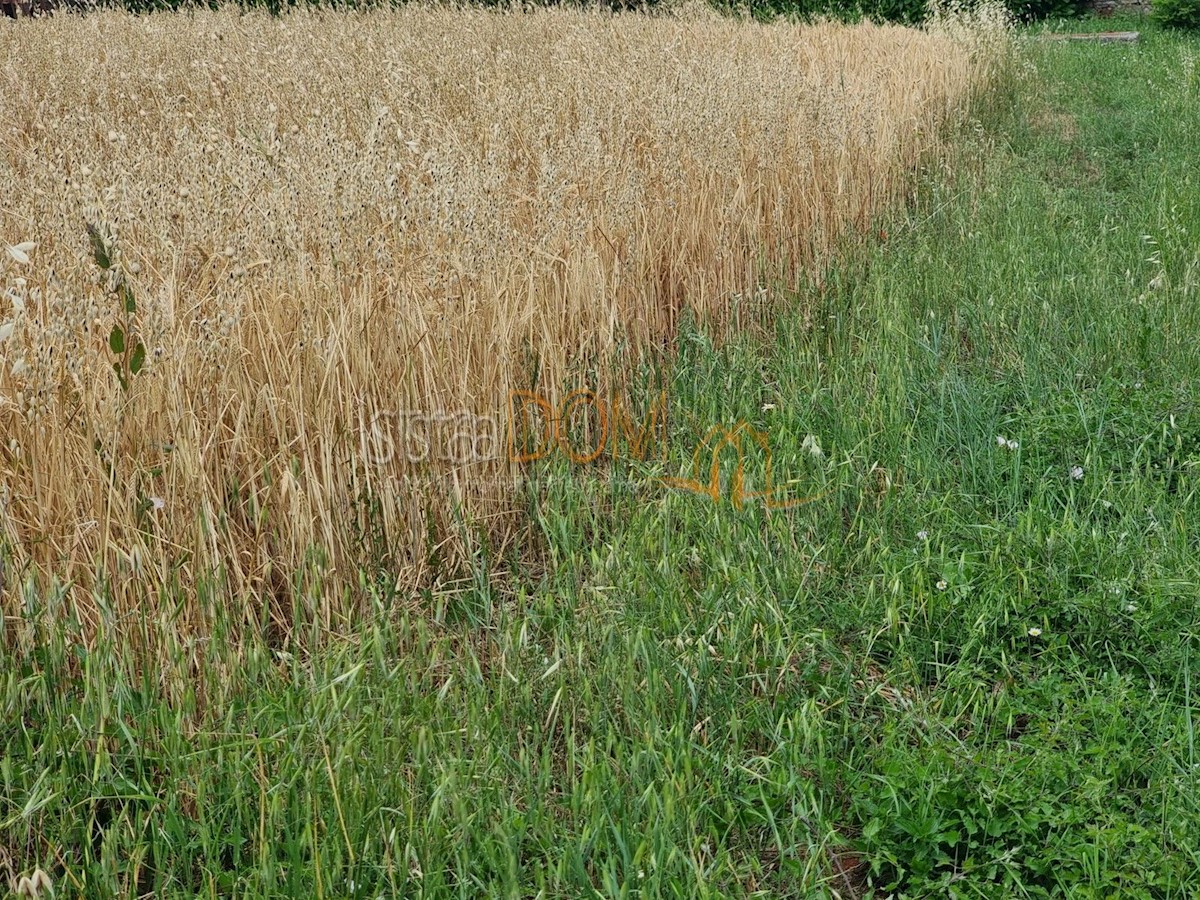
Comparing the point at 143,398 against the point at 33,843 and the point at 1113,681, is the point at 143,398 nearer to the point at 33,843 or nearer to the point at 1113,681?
the point at 33,843

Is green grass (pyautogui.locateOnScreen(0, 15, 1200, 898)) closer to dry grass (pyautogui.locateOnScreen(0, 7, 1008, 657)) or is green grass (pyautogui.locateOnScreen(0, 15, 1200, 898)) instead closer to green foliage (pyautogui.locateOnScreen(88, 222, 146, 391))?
dry grass (pyautogui.locateOnScreen(0, 7, 1008, 657))

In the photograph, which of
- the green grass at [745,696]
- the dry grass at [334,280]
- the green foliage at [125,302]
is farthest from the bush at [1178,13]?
the green foliage at [125,302]

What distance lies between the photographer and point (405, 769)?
7.08 ft

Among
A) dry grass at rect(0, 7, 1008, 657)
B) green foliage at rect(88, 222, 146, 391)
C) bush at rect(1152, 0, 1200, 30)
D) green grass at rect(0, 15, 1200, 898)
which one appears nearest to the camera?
green grass at rect(0, 15, 1200, 898)

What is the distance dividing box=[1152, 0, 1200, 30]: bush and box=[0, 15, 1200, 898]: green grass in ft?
42.5

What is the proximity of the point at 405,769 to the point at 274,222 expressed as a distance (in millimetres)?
1616

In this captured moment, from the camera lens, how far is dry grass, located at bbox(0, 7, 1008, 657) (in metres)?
2.44

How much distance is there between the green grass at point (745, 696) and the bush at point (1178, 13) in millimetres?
12942

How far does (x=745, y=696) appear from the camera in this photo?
2.37 meters

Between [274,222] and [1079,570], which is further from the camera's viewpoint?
[274,222]

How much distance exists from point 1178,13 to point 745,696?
49.7 ft

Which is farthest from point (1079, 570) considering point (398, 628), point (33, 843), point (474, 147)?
point (474, 147)

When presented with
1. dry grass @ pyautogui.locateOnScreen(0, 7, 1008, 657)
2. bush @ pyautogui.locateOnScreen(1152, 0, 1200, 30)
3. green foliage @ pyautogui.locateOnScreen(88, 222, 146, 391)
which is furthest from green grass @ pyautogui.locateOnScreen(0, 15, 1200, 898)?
bush @ pyautogui.locateOnScreen(1152, 0, 1200, 30)

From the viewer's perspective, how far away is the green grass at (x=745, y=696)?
6.31 ft
